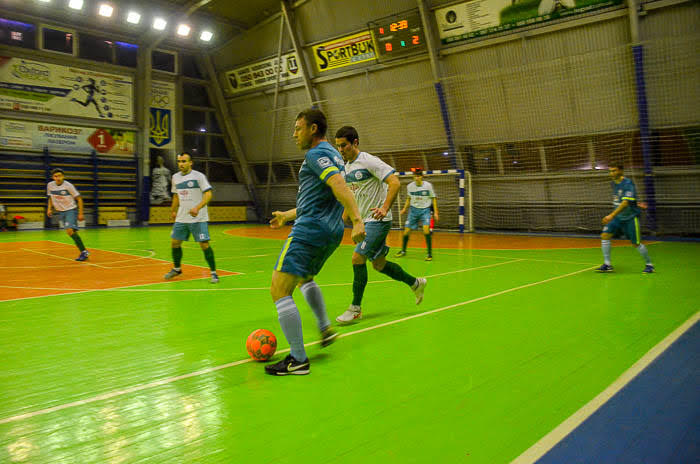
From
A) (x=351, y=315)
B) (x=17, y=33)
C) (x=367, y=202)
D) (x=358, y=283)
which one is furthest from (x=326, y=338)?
(x=17, y=33)

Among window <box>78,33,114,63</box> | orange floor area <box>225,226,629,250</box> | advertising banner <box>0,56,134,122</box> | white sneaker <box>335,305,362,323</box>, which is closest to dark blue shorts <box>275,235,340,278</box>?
white sneaker <box>335,305,362,323</box>

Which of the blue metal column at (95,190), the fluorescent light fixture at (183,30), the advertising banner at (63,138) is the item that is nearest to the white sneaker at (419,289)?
the blue metal column at (95,190)

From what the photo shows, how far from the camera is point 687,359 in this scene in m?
3.81

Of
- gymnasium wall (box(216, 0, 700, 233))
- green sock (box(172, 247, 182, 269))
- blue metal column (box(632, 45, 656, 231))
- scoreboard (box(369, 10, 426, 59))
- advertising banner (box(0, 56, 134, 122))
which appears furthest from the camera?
→ advertising banner (box(0, 56, 134, 122))

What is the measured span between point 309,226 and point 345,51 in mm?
18544

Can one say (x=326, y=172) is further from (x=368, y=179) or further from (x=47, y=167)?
(x=47, y=167)

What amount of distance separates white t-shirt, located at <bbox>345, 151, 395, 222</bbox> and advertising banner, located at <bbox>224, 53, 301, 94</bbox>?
1824 cm

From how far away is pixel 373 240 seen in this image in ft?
18.1

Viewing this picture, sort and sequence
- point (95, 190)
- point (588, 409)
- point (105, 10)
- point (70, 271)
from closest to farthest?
point (588, 409) → point (70, 271) → point (105, 10) → point (95, 190)

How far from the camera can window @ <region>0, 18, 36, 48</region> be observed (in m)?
20.5

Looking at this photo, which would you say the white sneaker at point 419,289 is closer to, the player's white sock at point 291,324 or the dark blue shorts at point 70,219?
the player's white sock at point 291,324

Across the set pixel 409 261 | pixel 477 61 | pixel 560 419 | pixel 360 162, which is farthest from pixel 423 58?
pixel 560 419

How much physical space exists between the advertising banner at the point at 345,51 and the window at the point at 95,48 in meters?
10.5

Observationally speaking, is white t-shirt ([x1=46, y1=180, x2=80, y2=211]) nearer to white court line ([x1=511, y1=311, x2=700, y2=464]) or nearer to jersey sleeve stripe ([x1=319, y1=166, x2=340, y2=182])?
jersey sleeve stripe ([x1=319, y1=166, x2=340, y2=182])
